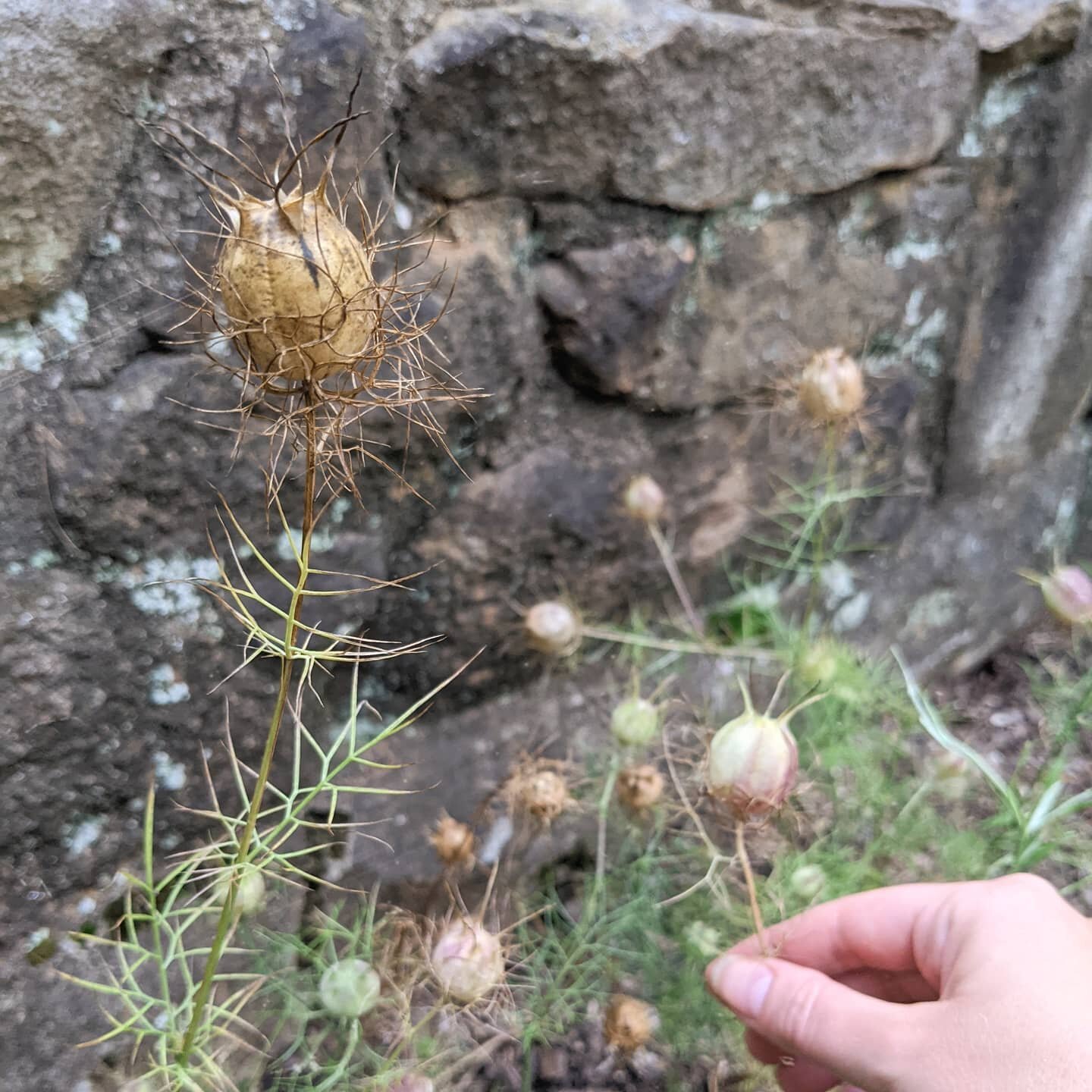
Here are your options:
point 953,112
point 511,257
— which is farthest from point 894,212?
point 511,257

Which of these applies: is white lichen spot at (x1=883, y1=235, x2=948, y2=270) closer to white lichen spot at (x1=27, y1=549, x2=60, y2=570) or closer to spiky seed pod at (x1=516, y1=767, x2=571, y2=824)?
spiky seed pod at (x1=516, y1=767, x2=571, y2=824)

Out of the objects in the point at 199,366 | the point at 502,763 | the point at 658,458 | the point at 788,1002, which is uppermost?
the point at 199,366

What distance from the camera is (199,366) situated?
2.17 feet

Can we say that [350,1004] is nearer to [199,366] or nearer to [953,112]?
[199,366]

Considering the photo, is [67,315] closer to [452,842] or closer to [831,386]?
[452,842]

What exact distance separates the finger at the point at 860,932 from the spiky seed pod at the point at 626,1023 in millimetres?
164

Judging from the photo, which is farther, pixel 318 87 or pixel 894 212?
pixel 894 212

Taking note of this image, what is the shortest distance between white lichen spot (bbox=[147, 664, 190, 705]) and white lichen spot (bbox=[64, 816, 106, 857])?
106mm

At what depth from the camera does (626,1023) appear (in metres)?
0.91

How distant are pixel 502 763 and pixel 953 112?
95 centimetres

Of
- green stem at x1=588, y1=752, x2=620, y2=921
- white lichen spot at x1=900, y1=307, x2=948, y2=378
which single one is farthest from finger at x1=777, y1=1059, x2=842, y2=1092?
white lichen spot at x1=900, y1=307, x2=948, y2=378

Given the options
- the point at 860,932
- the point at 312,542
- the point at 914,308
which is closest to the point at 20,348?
the point at 312,542

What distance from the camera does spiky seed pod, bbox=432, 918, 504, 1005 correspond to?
730 mm

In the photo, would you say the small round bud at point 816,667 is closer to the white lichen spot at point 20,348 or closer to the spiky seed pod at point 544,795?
the spiky seed pod at point 544,795
